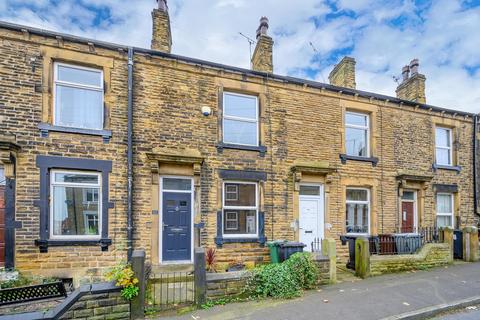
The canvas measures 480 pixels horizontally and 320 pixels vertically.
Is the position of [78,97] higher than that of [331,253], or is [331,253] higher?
[78,97]

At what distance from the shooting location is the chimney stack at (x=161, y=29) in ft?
29.5

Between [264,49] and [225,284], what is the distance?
24.4 feet

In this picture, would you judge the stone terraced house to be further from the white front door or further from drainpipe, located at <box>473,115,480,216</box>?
drainpipe, located at <box>473,115,480,216</box>

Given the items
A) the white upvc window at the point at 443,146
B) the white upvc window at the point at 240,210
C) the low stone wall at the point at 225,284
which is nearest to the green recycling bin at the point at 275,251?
the white upvc window at the point at 240,210

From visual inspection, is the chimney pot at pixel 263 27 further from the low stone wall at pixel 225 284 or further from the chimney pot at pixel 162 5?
the low stone wall at pixel 225 284

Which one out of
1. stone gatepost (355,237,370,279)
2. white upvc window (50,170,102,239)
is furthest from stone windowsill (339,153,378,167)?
white upvc window (50,170,102,239)

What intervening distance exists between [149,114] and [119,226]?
3193 millimetres

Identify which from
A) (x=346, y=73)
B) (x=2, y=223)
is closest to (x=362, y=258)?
(x=346, y=73)

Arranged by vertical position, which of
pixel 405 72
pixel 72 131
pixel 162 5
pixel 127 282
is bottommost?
pixel 127 282

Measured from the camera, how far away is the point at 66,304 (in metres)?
4.97

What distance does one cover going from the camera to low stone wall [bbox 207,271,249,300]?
6027 millimetres

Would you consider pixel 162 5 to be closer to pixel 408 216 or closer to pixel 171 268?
pixel 171 268

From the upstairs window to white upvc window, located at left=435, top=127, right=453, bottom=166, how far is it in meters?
3.60

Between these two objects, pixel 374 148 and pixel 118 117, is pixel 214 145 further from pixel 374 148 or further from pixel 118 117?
pixel 374 148
